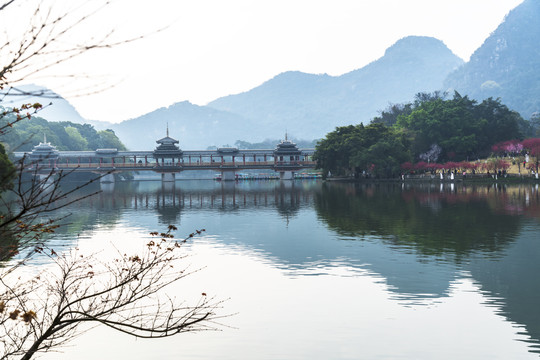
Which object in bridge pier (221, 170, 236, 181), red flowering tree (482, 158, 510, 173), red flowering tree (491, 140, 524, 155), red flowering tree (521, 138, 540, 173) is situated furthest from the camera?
bridge pier (221, 170, 236, 181)

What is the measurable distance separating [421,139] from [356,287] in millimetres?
83429

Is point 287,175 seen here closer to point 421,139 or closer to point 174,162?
point 174,162

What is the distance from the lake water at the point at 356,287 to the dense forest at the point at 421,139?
51094 mm

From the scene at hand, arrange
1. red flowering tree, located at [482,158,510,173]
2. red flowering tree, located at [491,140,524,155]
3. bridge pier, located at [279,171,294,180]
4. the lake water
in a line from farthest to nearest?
bridge pier, located at [279,171,294,180] < red flowering tree, located at [491,140,524,155] < red flowering tree, located at [482,158,510,173] < the lake water

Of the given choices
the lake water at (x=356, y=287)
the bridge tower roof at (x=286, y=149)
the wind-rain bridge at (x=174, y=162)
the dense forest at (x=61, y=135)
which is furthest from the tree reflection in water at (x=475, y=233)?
the dense forest at (x=61, y=135)

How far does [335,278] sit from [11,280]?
1040 cm

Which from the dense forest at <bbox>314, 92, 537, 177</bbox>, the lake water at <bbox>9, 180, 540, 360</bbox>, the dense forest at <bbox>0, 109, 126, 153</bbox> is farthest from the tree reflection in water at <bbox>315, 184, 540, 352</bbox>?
the dense forest at <bbox>0, 109, 126, 153</bbox>

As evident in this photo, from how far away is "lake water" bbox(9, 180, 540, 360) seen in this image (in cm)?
1181

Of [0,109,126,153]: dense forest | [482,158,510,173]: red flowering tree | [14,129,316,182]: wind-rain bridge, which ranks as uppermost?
[0,109,126,153]: dense forest

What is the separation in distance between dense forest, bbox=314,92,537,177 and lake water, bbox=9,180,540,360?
168ft

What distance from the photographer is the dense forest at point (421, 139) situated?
8575cm

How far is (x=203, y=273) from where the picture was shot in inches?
757

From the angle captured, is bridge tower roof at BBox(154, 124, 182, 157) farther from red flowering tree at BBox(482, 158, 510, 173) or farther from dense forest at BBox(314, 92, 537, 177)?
red flowering tree at BBox(482, 158, 510, 173)

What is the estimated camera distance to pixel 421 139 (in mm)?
96000
